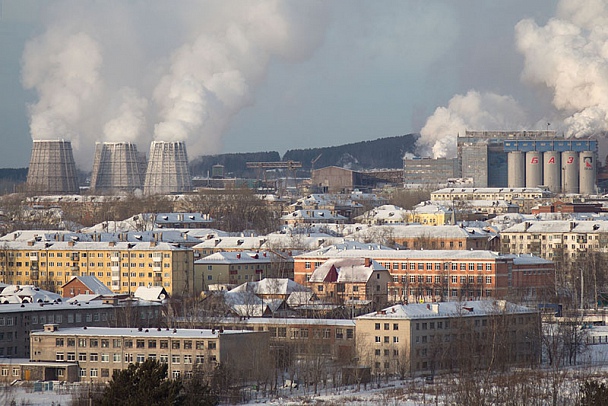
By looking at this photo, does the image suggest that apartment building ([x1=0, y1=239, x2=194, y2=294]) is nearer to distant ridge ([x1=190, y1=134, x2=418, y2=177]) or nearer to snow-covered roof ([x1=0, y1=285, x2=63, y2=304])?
snow-covered roof ([x1=0, y1=285, x2=63, y2=304])

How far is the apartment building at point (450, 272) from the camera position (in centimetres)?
4862

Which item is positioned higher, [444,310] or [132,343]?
[444,310]

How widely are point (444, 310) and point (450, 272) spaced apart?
46.4 ft

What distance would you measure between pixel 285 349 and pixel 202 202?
187 ft

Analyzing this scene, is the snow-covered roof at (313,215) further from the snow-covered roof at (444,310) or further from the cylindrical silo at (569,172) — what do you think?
the snow-covered roof at (444,310)

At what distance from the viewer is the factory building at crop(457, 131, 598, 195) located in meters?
101

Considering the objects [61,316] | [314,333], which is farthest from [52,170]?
[314,333]

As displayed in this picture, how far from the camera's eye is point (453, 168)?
11444 centimetres

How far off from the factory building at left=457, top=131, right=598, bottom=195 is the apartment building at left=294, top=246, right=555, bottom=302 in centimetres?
4971

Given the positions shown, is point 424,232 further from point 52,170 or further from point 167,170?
point 52,170

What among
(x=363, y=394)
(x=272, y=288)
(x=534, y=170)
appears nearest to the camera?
(x=363, y=394)

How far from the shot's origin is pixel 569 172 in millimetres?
101875

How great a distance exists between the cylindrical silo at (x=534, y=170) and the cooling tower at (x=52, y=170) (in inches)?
1204

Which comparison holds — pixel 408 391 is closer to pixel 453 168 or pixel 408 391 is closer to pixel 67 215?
pixel 67 215
